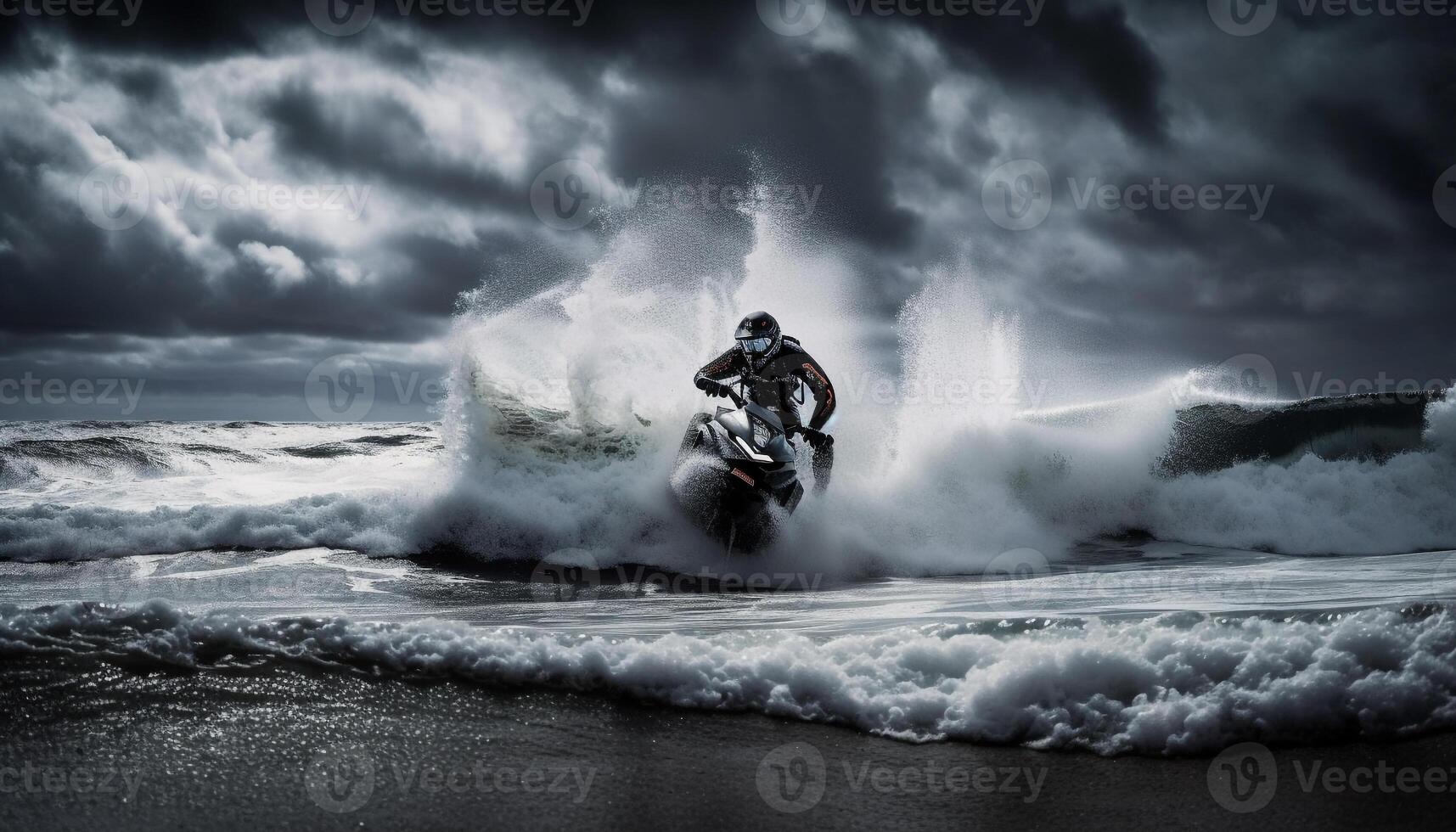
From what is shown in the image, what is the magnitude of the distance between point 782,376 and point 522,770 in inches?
299

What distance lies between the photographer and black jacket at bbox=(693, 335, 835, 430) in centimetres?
1120

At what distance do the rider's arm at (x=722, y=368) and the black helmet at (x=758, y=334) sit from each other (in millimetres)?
225

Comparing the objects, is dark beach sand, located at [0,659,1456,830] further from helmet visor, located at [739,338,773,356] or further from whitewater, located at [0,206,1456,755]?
helmet visor, located at [739,338,773,356]

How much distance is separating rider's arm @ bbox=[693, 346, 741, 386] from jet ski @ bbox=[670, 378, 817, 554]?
0.24 metres

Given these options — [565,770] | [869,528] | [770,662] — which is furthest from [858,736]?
[869,528]

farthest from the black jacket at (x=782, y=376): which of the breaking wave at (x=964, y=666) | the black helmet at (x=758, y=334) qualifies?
the breaking wave at (x=964, y=666)

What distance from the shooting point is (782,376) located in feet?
37.0

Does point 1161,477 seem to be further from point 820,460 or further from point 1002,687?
point 1002,687

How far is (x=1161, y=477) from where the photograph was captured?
1585 cm

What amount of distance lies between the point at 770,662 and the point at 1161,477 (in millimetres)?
13085

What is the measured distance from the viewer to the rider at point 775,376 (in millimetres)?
11125

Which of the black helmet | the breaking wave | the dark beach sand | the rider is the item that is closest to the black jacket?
the rider

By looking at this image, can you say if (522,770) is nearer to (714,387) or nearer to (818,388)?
(714,387)

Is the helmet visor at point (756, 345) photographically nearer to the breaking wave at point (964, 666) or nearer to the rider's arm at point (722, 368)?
the rider's arm at point (722, 368)
